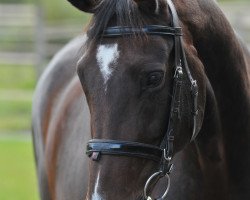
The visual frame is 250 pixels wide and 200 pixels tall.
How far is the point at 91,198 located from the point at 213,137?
955 millimetres

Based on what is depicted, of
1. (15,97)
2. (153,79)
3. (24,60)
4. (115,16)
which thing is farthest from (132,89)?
(24,60)

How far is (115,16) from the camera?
344 centimetres

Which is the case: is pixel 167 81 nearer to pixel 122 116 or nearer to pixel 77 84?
pixel 122 116

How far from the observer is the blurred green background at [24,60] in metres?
10.8

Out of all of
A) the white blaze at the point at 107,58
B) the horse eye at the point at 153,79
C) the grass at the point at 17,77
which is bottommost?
the grass at the point at 17,77

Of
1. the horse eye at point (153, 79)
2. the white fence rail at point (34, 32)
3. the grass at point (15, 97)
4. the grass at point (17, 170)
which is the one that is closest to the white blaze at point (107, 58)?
the horse eye at point (153, 79)

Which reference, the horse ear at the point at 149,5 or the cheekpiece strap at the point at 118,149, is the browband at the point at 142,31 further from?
the cheekpiece strap at the point at 118,149

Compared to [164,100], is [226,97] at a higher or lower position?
lower

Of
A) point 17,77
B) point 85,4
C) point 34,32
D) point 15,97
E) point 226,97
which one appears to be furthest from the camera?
point 17,77

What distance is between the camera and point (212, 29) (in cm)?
378

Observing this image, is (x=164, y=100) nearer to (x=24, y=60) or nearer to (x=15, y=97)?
(x=15, y=97)

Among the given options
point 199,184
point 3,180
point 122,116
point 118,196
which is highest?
point 122,116

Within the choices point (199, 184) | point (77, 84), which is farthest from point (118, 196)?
point (77, 84)

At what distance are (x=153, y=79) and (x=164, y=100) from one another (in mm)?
125
